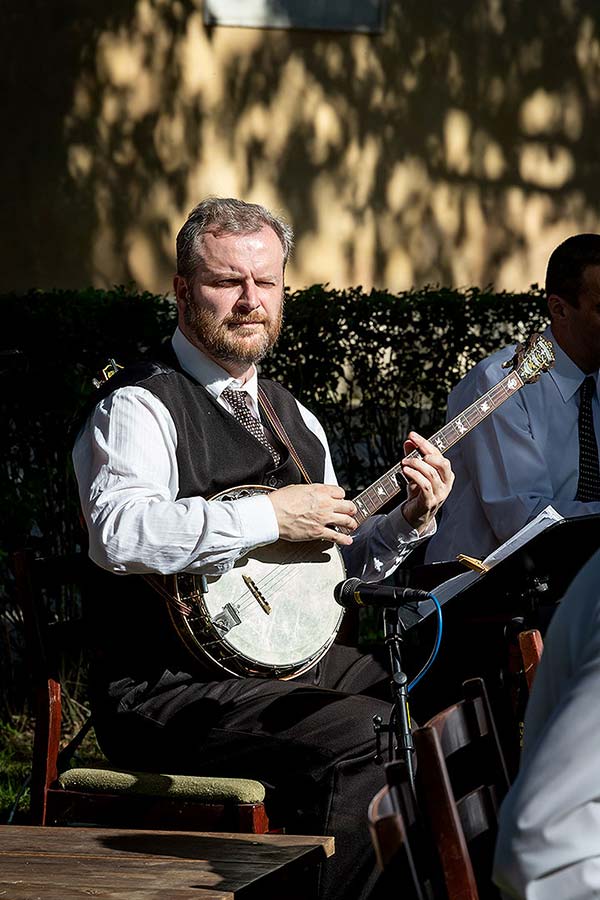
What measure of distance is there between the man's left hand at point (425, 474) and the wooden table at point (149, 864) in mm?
1346

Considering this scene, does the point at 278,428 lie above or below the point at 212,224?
below

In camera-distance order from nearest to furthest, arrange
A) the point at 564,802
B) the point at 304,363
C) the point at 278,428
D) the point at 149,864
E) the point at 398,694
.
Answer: the point at 564,802, the point at 149,864, the point at 398,694, the point at 278,428, the point at 304,363

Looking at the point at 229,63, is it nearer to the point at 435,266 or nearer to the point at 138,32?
the point at 138,32

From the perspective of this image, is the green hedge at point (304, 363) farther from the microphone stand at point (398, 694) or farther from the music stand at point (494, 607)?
the microphone stand at point (398, 694)

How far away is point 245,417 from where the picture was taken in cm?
400

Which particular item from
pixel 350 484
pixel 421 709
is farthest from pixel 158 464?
pixel 350 484

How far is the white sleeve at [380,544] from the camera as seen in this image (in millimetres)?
4062

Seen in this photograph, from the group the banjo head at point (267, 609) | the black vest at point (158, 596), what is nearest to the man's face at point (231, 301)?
the black vest at point (158, 596)

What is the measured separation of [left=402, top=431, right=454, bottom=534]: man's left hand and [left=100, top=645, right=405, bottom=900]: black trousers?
616mm

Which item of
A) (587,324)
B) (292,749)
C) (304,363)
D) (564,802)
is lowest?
(564,802)

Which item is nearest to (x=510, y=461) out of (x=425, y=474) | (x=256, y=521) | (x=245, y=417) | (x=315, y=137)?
(x=425, y=474)

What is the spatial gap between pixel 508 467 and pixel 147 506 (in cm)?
155

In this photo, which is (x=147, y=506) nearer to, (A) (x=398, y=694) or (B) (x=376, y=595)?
(B) (x=376, y=595)

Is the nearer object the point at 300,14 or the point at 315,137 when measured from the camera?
the point at 300,14
